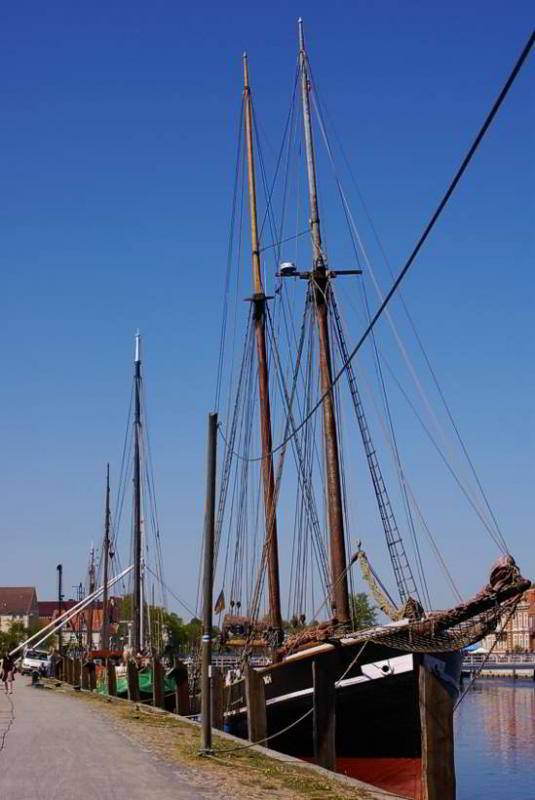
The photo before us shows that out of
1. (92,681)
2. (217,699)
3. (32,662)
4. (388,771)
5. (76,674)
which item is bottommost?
(32,662)

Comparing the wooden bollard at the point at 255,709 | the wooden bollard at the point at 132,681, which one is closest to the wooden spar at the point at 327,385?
the wooden bollard at the point at 132,681

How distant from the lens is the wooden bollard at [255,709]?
20.0 meters

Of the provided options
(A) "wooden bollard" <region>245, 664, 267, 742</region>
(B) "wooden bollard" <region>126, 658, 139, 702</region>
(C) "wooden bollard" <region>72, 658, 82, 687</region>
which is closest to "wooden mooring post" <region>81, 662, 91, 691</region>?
(C) "wooden bollard" <region>72, 658, 82, 687</region>

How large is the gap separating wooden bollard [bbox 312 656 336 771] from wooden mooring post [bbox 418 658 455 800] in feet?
25.1

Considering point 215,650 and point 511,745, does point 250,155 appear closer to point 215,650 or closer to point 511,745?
point 215,650

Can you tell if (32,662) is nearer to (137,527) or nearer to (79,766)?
(137,527)

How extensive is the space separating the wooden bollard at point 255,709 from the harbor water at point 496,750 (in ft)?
40.7

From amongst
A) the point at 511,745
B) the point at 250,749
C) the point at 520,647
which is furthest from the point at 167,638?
the point at 520,647

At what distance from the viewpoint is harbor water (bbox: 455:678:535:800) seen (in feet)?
106

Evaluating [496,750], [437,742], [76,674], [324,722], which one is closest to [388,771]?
[324,722]

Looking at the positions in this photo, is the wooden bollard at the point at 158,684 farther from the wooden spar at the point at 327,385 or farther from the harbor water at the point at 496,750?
the harbor water at the point at 496,750

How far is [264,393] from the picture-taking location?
42125mm

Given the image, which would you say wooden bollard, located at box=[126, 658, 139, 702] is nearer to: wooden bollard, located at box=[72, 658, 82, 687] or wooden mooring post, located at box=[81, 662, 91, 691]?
wooden mooring post, located at box=[81, 662, 91, 691]

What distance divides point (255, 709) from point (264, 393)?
74.7 ft
